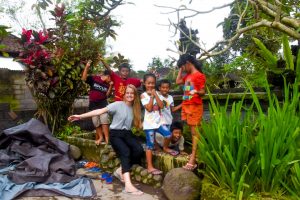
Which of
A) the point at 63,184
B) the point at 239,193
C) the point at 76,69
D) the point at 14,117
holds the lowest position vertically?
the point at 63,184

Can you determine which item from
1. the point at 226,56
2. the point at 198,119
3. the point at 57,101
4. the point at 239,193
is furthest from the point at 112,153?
the point at 226,56

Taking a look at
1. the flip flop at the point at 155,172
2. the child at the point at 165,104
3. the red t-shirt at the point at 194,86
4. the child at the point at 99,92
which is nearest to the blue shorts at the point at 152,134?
the child at the point at 165,104

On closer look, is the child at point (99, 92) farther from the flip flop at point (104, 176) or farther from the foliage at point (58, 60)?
the flip flop at point (104, 176)

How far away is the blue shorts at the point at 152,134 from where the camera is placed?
4434mm

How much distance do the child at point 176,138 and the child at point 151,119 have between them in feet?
0.62

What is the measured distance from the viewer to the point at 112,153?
514 cm

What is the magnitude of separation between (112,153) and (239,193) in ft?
9.01

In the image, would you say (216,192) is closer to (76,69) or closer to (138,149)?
(138,149)

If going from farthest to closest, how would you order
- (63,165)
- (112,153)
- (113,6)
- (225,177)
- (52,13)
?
(113,6) → (52,13) → (112,153) → (63,165) → (225,177)

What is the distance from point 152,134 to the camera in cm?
445

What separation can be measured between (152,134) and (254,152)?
1.78m

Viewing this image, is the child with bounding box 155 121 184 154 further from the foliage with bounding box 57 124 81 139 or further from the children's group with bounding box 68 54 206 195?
the foliage with bounding box 57 124 81 139

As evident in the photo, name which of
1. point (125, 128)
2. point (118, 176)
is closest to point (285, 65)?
point (125, 128)

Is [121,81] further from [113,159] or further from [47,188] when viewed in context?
[47,188]
